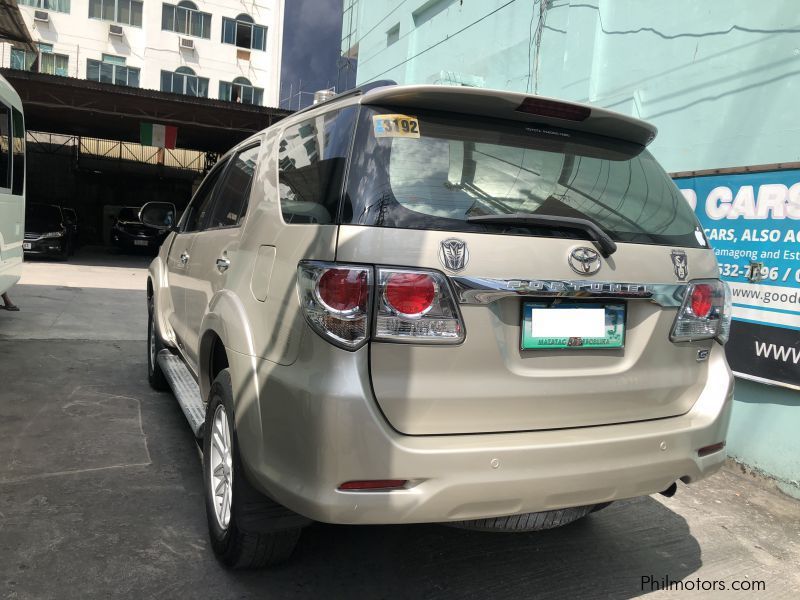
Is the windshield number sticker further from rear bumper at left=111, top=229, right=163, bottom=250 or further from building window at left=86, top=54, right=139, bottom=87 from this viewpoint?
building window at left=86, top=54, right=139, bottom=87

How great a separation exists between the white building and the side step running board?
2682 centimetres

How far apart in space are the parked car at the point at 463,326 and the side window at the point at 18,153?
5.88 meters

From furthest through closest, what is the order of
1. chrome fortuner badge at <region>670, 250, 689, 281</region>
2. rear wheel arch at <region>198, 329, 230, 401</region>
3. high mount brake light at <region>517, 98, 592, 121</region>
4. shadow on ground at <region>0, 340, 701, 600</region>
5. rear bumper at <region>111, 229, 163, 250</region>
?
rear bumper at <region>111, 229, 163, 250</region>, rear wheel arch at <region>198, 329, 230, 401</region>, shadow on ground at <region>0, 340, 701, 600</region>, chrome fortuner badge at <region>670, 250, 689, 281</region>, high mount brake light at <region>517, 98, 592, 121</region>

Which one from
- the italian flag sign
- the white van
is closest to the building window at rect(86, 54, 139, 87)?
the italian flag sign

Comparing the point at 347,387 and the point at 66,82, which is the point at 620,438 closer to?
the point at 347,387

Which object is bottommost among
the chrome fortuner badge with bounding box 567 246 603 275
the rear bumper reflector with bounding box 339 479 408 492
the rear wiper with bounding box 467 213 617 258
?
the rear bumper reflector with bounding box 339 479 408 492

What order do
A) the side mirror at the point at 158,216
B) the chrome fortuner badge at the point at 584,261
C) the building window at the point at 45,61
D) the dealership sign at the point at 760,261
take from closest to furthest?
the chrome fortuner badge at the point at 584,261
the dealership sign at the point at 760,261
the side mirror at the point at 158,216
the building window at the point at 45,61

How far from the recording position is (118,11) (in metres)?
28.2

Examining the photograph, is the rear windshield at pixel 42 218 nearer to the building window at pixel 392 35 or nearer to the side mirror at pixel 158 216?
the building window at pixel 392 35

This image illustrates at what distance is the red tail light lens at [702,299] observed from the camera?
8.01 ft

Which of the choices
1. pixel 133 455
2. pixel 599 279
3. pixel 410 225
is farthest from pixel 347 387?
pixel 133 455

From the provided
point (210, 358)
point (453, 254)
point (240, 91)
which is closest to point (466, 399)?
point (453, 254)

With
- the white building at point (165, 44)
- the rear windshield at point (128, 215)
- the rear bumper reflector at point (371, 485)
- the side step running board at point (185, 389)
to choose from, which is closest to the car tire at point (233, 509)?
the side step running board at point (185, 389)

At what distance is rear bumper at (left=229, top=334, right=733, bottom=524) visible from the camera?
193cm
